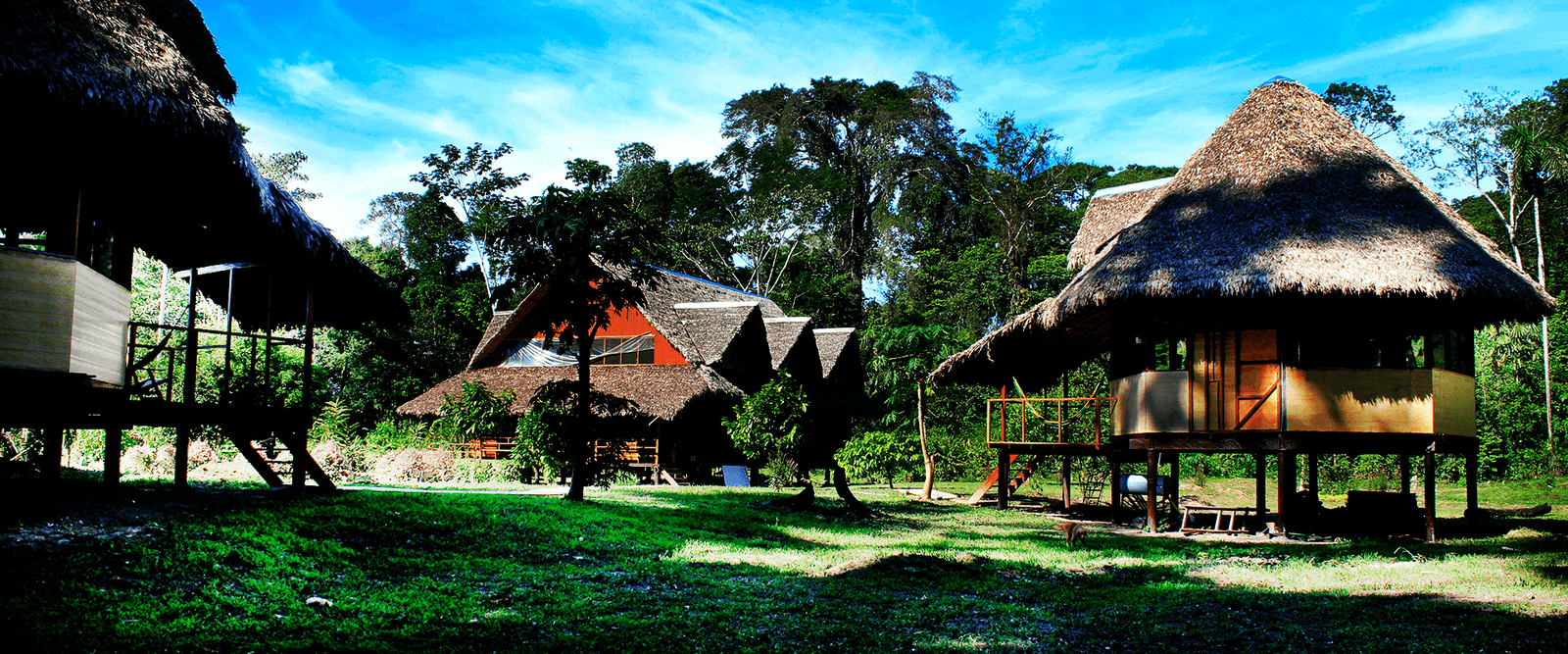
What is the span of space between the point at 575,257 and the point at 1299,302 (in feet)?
32.1

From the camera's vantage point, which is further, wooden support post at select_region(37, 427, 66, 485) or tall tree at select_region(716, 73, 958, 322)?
tall tree at select_region(716, 73, 958, 322)

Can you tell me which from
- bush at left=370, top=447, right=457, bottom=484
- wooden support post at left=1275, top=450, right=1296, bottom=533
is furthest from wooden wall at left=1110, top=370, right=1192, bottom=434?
bush at left=370, top=447, right=457, bottom=484

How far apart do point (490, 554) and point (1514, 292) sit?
12839mm

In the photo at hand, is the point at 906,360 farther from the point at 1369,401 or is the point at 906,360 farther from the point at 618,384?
the point at 1369,401

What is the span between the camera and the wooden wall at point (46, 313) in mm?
8219

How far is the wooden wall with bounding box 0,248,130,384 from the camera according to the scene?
8219mm

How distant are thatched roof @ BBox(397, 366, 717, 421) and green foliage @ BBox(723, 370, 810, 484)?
2483 mm

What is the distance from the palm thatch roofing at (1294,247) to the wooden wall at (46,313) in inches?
457

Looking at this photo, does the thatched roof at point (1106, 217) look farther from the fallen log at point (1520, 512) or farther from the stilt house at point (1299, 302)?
the fallen log at point (1520, 512)

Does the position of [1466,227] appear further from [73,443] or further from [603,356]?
[73,443]

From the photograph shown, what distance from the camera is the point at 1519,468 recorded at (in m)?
25.9

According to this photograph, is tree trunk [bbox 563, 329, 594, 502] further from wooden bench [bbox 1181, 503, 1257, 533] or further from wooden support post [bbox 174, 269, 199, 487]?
wooden bench [bbox 1181, 503, 1257, 533]

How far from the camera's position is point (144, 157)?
9.62m

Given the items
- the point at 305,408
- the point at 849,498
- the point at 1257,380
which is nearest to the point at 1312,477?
the point at 1257,380
